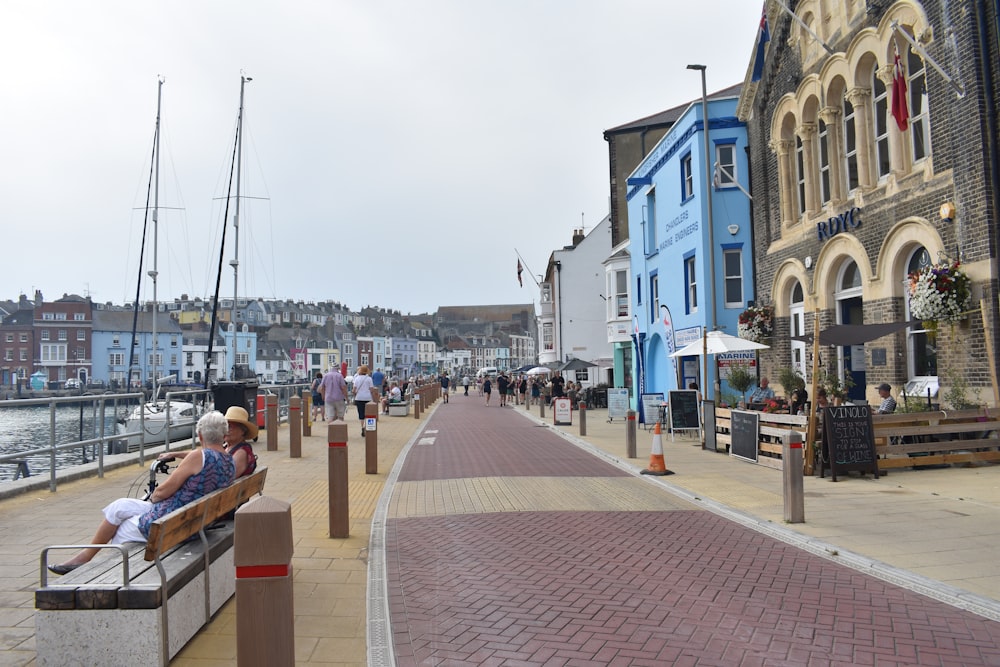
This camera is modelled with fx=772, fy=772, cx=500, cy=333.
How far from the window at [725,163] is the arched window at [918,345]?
8.12 m

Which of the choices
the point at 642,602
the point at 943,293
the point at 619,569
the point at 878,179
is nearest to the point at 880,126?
the point at 878,179

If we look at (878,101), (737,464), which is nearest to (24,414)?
(737,464)

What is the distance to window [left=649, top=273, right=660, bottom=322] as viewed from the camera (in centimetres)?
2764

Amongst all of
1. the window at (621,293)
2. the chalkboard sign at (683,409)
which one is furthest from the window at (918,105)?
the window at (621,293)

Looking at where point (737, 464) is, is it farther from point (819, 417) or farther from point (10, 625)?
point (10, 625)

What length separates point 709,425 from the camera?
52.6 ft

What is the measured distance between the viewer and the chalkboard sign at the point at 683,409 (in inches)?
707

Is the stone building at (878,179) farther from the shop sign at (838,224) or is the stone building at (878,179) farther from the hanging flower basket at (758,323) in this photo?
the hanging flower basket at (758,323)

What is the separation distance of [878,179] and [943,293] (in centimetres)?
420

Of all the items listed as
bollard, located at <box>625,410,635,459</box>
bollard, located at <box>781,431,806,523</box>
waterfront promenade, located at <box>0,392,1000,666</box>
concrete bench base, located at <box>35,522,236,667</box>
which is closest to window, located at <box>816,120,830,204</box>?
bollard, located at <box>625,410,635,459</box>

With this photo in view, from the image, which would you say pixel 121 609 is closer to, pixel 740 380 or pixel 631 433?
pixel 631 433

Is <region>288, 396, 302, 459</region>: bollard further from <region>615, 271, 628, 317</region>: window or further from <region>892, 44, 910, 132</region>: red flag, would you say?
<region>615, 271, 628, 317</region>: window

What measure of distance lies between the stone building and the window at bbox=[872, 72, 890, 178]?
1.0 inches

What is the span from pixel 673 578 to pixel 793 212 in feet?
50.8
